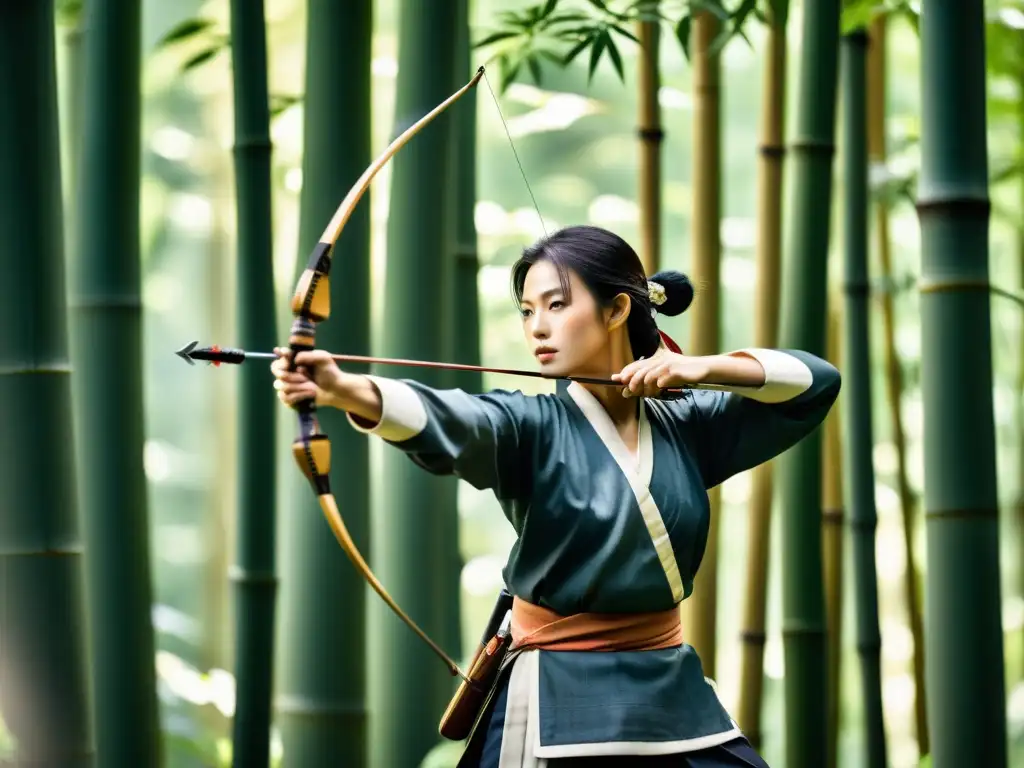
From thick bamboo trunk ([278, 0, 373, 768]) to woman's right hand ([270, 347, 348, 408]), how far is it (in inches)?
28.6

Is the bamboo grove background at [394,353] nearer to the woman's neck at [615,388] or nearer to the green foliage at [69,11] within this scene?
the green foliage at [69,11]

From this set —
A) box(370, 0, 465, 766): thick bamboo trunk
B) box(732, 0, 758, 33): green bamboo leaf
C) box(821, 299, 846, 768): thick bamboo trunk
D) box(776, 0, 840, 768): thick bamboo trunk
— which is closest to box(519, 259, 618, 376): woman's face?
box(370, 0, 465, 766): thick bamboo trunk

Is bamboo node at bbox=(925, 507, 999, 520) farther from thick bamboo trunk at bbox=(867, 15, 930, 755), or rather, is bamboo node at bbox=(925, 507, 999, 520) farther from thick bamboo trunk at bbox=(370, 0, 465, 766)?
thick bamboo trunk at bbox=(867, 15, 930, 755)

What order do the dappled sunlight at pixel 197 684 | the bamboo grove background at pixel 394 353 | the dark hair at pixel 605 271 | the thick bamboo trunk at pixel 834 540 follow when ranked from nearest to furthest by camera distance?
the dark hair at pixel 605 271 < the bamboo grove background at pixel 394 353 < the thick bamboo trunk at pixel 834 540 < the dappled sunlight at pixel 197 684

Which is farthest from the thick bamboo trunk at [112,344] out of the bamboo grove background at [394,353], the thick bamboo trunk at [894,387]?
the thick bamboo trunk at [894,387]

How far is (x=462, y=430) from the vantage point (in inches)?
63.9

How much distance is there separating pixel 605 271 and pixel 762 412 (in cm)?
31

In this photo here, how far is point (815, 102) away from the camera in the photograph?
2.52 meters

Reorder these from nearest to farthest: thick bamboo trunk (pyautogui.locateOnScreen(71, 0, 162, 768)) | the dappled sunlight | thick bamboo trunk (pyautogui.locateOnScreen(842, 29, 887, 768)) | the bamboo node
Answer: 1. the bamboo node
2. thick bamboo trunk (pyautogui.locateOnScreen(71, 0, 162, 768))
3. thick bamboo trunk (pyautogui.locateOnScreen(842, 29, 887, 768))
4. the dappled sunlight

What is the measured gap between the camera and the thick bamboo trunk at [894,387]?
343 cm

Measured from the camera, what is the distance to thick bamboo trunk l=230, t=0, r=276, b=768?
90.4 inches

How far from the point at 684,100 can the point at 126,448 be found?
3938 mm

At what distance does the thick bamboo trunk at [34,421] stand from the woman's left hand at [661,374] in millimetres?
898

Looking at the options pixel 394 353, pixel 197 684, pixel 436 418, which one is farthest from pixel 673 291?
pixel 197 684
